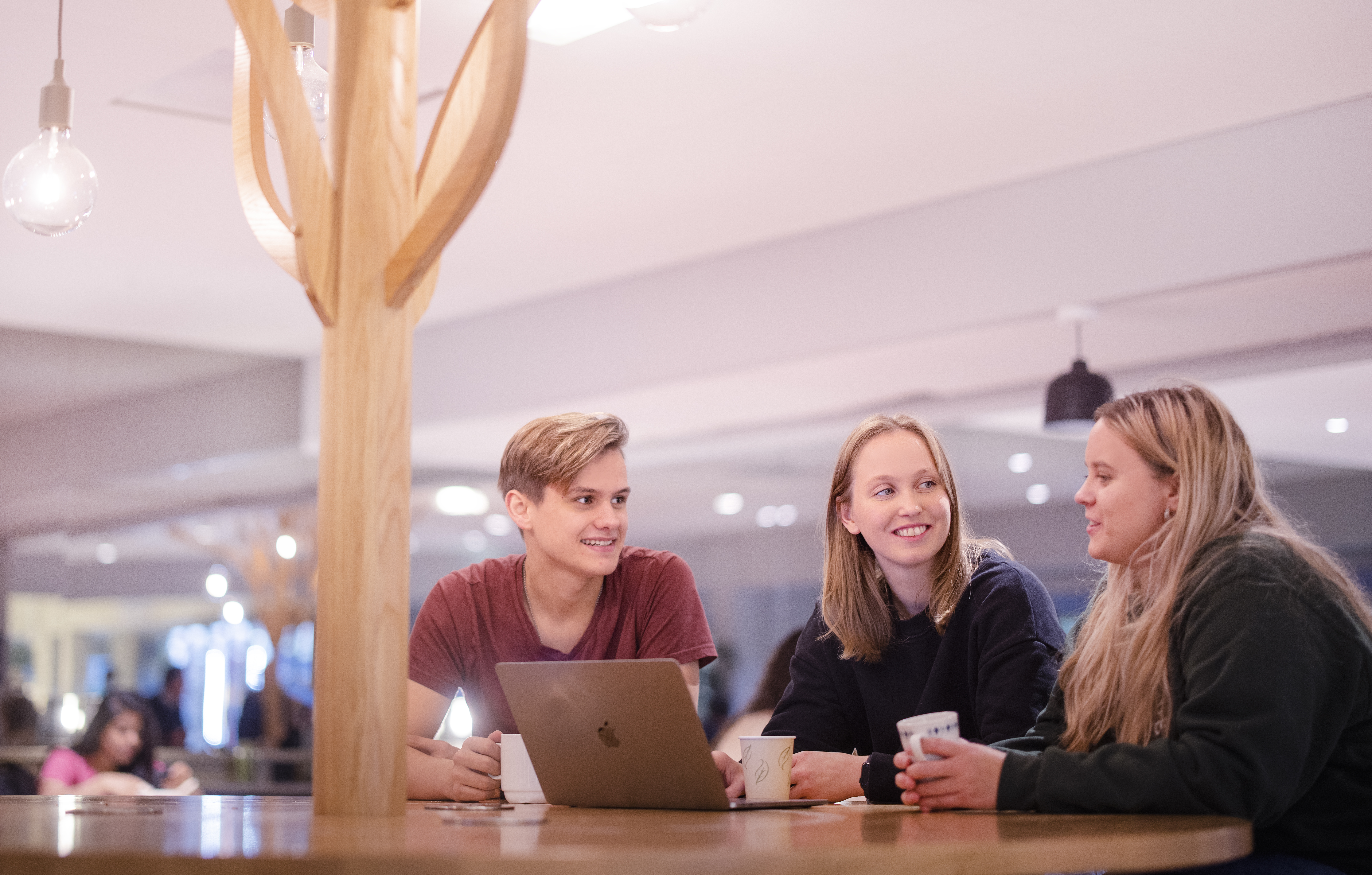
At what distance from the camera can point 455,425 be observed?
6.93 m

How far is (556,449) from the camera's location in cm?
249

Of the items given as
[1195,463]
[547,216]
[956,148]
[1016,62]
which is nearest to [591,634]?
[1195,463]

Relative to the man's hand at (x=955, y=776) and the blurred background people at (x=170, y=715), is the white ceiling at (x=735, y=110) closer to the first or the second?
the man's hand at (x=955, y=776)

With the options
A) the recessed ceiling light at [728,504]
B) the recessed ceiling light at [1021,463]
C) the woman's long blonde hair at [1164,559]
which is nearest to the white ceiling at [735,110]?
the woman's long blonde hair at [1164,559]

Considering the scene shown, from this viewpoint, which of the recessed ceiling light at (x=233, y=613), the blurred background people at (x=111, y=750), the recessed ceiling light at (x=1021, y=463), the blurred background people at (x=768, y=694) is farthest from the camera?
the recessed ceiling light at (x=1021, y=463)

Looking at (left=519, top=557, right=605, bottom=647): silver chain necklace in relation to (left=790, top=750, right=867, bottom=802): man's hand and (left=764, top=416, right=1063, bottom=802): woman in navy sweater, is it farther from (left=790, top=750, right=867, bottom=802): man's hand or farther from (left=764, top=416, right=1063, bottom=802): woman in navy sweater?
(left=790, top=750, right=867, bottom=802): man's hand

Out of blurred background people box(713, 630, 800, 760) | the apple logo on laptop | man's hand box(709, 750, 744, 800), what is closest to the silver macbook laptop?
the apple logo on laptop

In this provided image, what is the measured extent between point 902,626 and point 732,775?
496 mm

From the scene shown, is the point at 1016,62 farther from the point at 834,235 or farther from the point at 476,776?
the point at 476,776

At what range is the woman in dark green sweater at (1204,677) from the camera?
1.62m

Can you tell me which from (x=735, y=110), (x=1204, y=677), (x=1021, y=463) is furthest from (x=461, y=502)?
(x=1204, y=677)

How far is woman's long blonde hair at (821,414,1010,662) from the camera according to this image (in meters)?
2.41

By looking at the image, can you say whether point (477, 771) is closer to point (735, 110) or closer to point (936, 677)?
point (936, 677)

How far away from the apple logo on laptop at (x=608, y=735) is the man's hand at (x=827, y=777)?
14.6 inches
